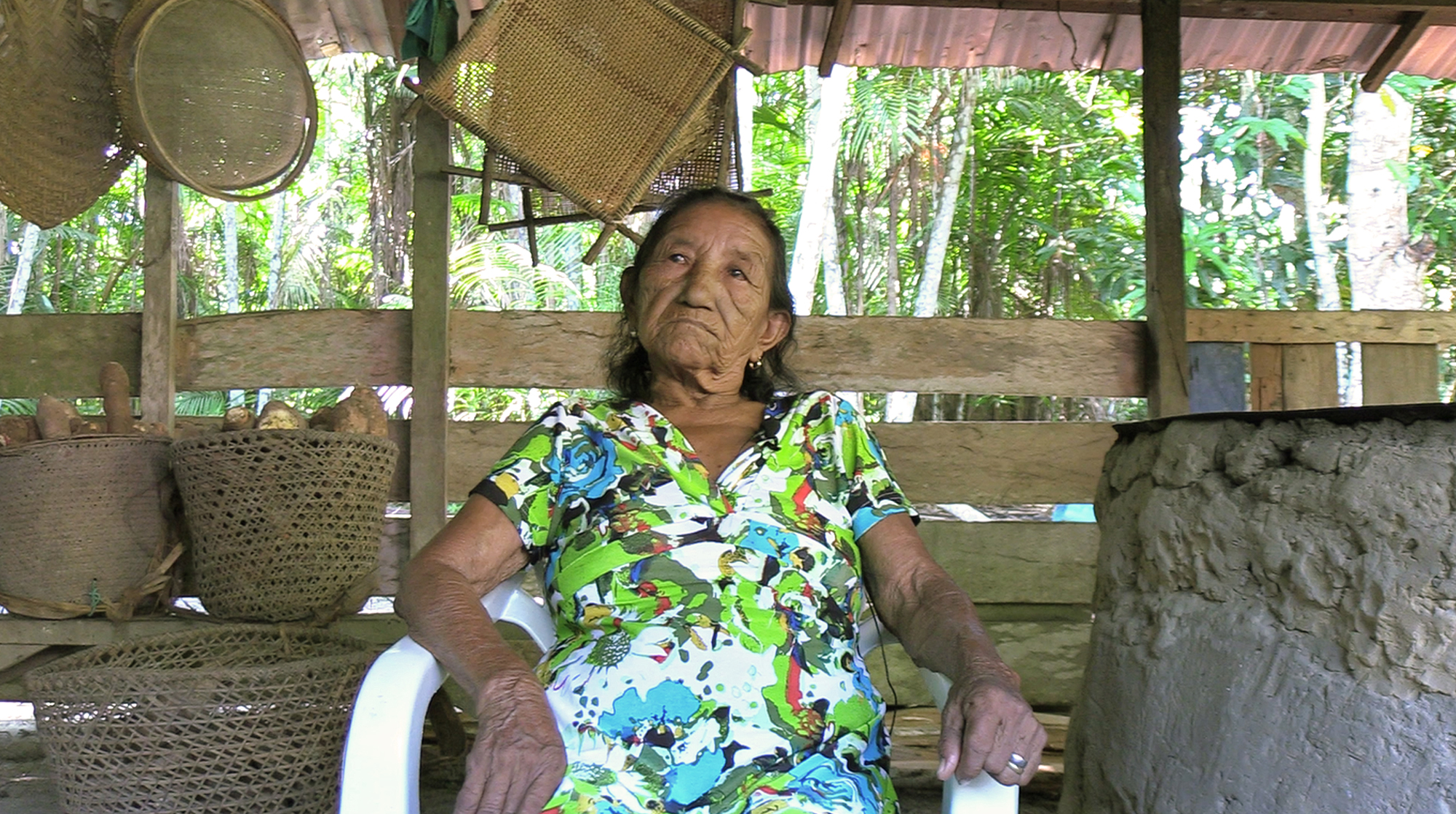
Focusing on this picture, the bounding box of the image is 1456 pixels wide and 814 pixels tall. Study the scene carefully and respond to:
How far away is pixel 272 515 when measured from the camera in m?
2.66

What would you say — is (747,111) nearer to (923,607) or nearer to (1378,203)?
(1378,203)

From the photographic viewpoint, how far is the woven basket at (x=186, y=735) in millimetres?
2037

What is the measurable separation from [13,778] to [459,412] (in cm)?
755

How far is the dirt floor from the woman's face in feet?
4.62

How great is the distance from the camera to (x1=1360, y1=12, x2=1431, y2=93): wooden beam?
3.46 meters

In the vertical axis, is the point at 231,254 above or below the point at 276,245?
below

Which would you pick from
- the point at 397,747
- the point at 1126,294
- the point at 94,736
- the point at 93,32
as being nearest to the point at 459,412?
the point at 1126,294

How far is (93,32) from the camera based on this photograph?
315 centimetres

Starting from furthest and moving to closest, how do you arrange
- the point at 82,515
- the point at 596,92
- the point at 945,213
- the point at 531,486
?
1. the point at 945,213
2. the point at 596,92
3. the point at 82,515
4. the point at 531,486

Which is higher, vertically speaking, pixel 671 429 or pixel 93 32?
pixel 93 32

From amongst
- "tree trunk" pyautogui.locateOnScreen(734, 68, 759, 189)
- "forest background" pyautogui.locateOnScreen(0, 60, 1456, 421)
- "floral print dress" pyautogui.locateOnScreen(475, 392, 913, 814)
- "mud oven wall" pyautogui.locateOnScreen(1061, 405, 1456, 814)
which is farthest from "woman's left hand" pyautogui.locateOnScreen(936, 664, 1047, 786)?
"forest background" pyautogui.locateOnScreen(0, 60, 1456, 421)

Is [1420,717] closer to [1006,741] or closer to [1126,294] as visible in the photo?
[1006,741]

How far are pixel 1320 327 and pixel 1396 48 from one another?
928mm

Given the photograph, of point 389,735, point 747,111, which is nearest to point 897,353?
point 389,735
